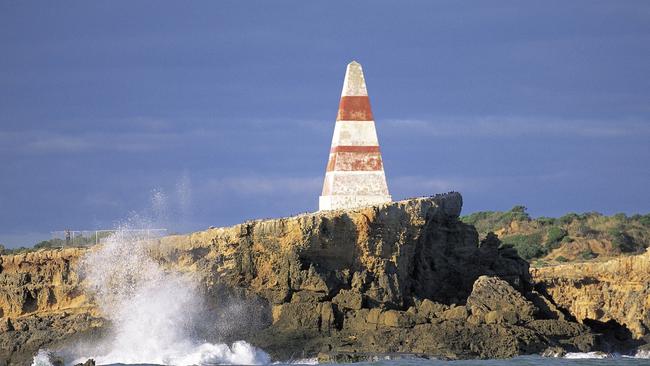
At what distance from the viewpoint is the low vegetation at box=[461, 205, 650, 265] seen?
4309 cm


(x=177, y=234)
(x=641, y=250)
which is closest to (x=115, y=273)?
(x=177, y=234)

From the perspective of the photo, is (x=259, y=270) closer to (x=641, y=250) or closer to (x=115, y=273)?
(x=115, y=273)

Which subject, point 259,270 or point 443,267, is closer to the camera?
point 259,270

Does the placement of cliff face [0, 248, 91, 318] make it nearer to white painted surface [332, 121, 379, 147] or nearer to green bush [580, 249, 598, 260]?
white painted surface [332, 121, 379, 147]

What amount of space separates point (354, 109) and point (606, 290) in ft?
21.9

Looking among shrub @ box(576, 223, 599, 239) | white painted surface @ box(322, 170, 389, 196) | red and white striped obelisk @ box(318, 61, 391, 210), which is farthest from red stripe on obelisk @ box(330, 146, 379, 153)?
shrub @ box(576, 223, 599, 239)

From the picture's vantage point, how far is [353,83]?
3181 cm

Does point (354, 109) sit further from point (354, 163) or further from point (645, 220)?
point (645, 220)

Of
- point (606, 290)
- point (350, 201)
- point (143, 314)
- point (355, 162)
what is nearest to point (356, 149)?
point (355, 162)

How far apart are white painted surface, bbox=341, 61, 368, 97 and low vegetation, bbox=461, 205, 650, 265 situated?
9.83 m

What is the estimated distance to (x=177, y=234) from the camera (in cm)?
2923

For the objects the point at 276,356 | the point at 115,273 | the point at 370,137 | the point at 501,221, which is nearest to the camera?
the point at 276,356

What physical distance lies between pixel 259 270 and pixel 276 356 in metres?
1.57

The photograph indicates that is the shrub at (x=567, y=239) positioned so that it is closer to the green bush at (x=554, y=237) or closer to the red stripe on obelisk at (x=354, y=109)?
the green bush at (x=554, y=237)
